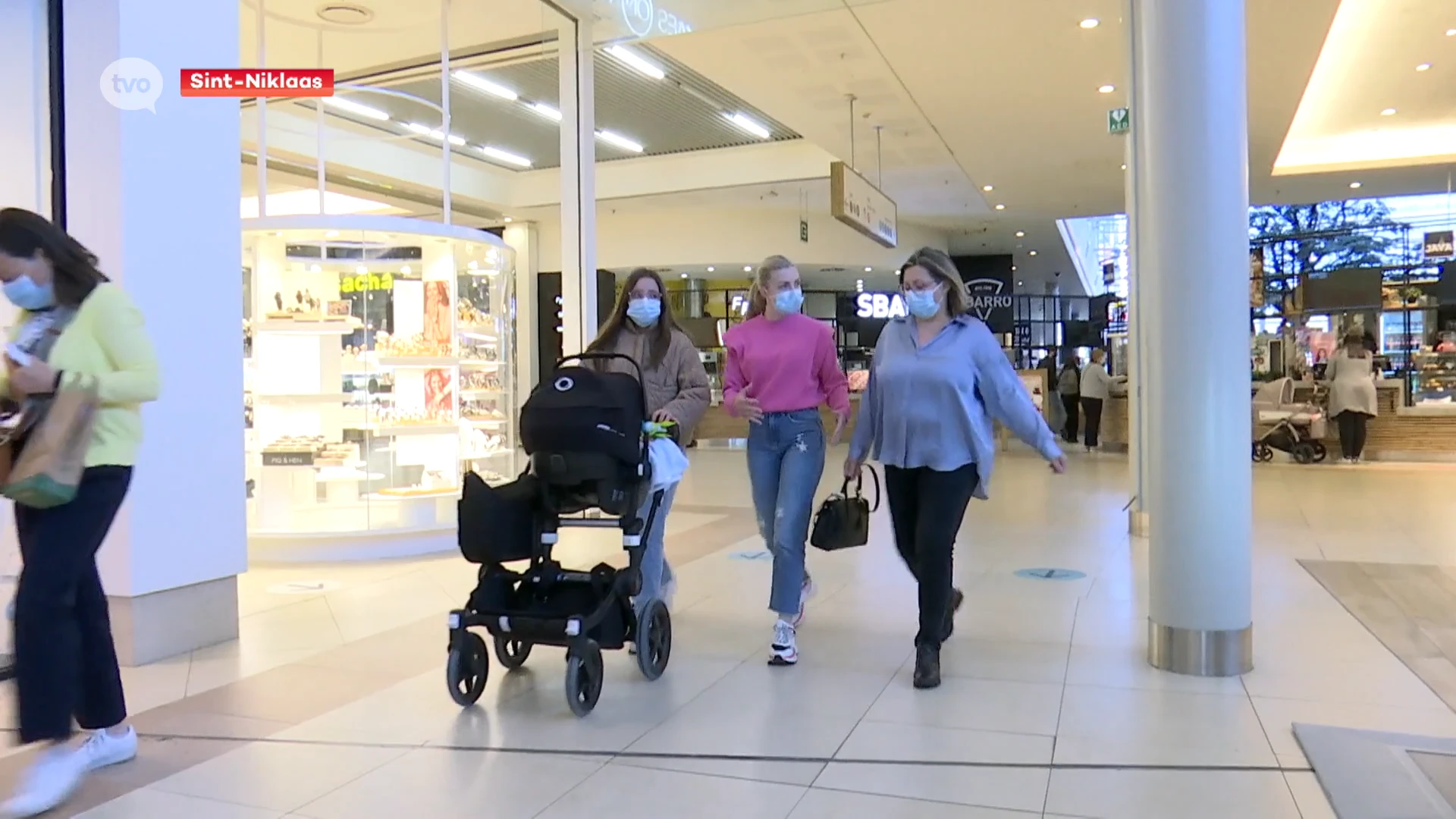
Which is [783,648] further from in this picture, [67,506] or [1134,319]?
[1134,319]

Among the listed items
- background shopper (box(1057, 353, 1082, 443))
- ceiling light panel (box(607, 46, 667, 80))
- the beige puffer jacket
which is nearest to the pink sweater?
the beige puffer jacket

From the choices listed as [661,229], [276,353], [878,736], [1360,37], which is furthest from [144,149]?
[661,229]

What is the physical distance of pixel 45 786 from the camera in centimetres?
234

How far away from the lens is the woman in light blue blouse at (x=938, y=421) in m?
3.31

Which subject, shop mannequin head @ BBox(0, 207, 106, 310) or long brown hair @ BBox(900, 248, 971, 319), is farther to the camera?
long brown hair @ BBox(900, 248, 971, 319)

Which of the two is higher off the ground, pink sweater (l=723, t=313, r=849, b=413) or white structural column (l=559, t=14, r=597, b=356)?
white structural column (l=559, t=14, r=597, b=356)

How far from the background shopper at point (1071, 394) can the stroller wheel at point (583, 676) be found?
13.1 meters

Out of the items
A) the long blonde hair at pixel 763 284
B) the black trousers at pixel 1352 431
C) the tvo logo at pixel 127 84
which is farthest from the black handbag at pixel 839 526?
the black trousers at pixel 1352 431

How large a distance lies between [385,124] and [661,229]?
531cm

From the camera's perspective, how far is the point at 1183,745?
2715 mm

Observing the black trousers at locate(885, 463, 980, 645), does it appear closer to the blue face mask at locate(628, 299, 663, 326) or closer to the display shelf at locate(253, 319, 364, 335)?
the blue face mask at locate(628, 299, 663, 326)

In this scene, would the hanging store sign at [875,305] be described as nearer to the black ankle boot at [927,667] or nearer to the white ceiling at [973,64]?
the white ceiling at [973,64]

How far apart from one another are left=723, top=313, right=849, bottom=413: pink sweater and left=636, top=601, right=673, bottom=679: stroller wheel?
0.78m

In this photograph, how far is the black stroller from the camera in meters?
3.02
